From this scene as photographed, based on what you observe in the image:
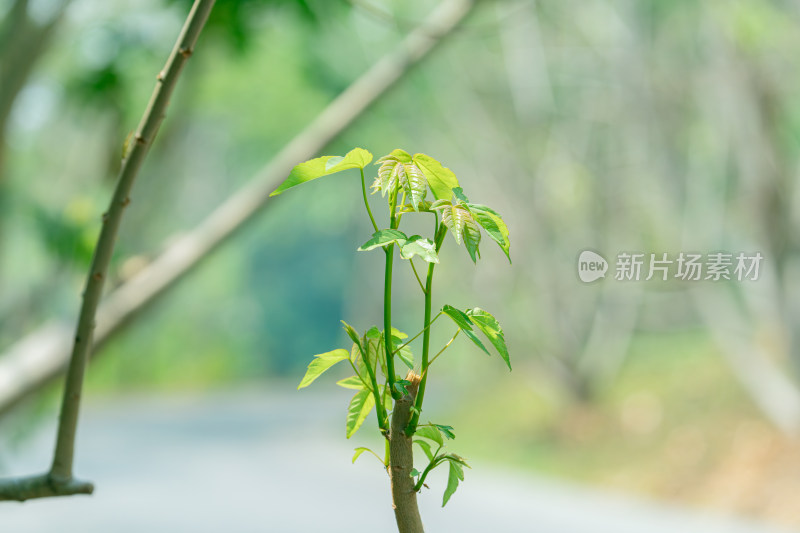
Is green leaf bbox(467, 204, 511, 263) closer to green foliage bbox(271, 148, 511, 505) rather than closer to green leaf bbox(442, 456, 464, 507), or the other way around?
green foliage bbox(271, 148, 511, 505)

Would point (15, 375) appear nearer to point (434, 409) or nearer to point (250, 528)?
point (250, 528)

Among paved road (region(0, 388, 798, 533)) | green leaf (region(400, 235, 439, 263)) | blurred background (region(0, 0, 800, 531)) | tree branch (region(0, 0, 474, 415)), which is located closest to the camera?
green leaf (region(400, 235, 439, 263))

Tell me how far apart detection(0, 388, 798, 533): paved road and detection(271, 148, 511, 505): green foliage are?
1416 mm

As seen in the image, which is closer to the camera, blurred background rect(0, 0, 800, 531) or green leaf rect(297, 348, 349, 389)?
green leaf rect(297, 348, 349, 389)

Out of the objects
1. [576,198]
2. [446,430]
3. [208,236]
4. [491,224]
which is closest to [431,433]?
[446,430]

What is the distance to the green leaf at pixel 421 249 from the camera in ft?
1.02

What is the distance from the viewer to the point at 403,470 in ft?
1.20

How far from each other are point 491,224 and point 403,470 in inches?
4.9

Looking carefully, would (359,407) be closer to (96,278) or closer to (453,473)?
(453,473)

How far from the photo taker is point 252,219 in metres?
0.92

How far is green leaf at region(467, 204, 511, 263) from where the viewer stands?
0.33 meters

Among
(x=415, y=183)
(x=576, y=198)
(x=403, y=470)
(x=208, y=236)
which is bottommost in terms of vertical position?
(x=403, y=470)

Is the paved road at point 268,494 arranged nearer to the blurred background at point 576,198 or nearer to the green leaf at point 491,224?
the blurred background at point 576,198

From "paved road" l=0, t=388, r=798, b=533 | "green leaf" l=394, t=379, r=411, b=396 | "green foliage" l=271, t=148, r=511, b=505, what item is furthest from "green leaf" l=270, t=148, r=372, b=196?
"paved road" l=0, t=388, r=798, b=533
